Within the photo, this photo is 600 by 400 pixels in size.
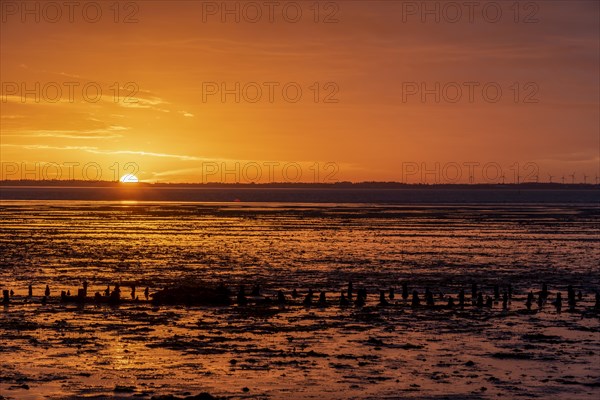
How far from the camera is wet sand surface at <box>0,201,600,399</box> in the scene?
22.7m

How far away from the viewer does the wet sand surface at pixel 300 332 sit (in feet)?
74.6

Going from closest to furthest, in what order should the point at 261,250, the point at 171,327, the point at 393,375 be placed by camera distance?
the point at 393,375
the point at 171,327
the point at 261,250

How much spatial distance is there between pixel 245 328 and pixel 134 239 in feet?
145

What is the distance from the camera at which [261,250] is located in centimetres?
6216

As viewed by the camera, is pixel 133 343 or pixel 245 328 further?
pixel 245 328

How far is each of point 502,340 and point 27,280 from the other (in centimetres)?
2480

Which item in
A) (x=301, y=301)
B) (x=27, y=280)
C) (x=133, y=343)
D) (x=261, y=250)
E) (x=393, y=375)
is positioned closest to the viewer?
(x=393, y=375)

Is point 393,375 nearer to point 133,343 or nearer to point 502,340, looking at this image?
point 502,340

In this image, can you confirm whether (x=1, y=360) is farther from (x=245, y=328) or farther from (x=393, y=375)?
(x=393, y=375)

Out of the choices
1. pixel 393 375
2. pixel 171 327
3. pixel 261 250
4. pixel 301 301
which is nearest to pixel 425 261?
pixel 261 250

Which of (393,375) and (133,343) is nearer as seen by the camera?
(393,375)

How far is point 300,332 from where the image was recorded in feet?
98.5

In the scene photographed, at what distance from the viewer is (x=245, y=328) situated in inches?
1211

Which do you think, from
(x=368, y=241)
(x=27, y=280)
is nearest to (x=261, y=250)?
(x=368, y=241)
